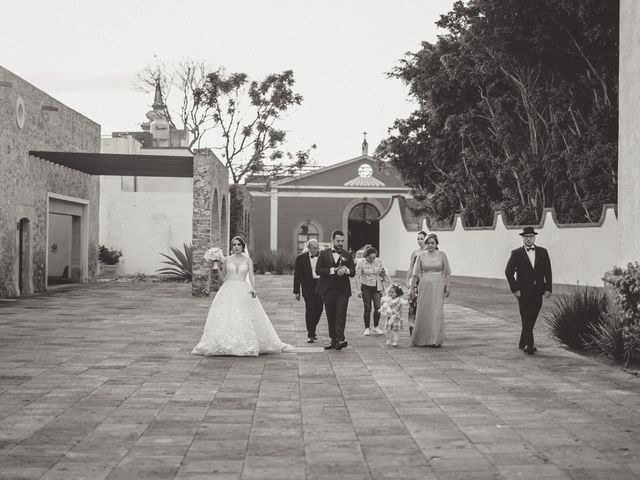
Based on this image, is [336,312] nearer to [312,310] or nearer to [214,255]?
[312,310]

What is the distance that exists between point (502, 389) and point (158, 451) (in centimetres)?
383

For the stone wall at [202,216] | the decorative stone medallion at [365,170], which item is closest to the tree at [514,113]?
the stone wall at [202,216]

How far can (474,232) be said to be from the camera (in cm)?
3020

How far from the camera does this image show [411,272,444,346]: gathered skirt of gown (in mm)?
12062

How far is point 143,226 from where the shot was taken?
33031 millimetres

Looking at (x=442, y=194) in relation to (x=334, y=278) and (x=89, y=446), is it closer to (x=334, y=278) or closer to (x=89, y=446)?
(x=334, y=278)

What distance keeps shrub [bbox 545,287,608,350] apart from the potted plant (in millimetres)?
22712

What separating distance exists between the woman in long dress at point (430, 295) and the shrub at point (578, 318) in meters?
1.57

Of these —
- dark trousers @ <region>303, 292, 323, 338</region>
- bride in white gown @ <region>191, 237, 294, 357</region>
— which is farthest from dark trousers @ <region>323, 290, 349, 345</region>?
bride in white gown @ <region>191, 237, 294, 357</region>

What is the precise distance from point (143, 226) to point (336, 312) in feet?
73.3

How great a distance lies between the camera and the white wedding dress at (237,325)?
10891 mm

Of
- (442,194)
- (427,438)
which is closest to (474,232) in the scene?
(442,194)

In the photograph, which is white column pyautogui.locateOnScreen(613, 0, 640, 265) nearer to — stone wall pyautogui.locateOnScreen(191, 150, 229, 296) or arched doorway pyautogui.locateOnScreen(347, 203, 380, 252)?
stone wall pyautogui.locateOnScreen(191, 150, 229, 296)

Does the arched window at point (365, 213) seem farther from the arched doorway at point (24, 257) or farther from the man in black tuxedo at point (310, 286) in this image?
the man in black tuxedo at point (310, 286)
